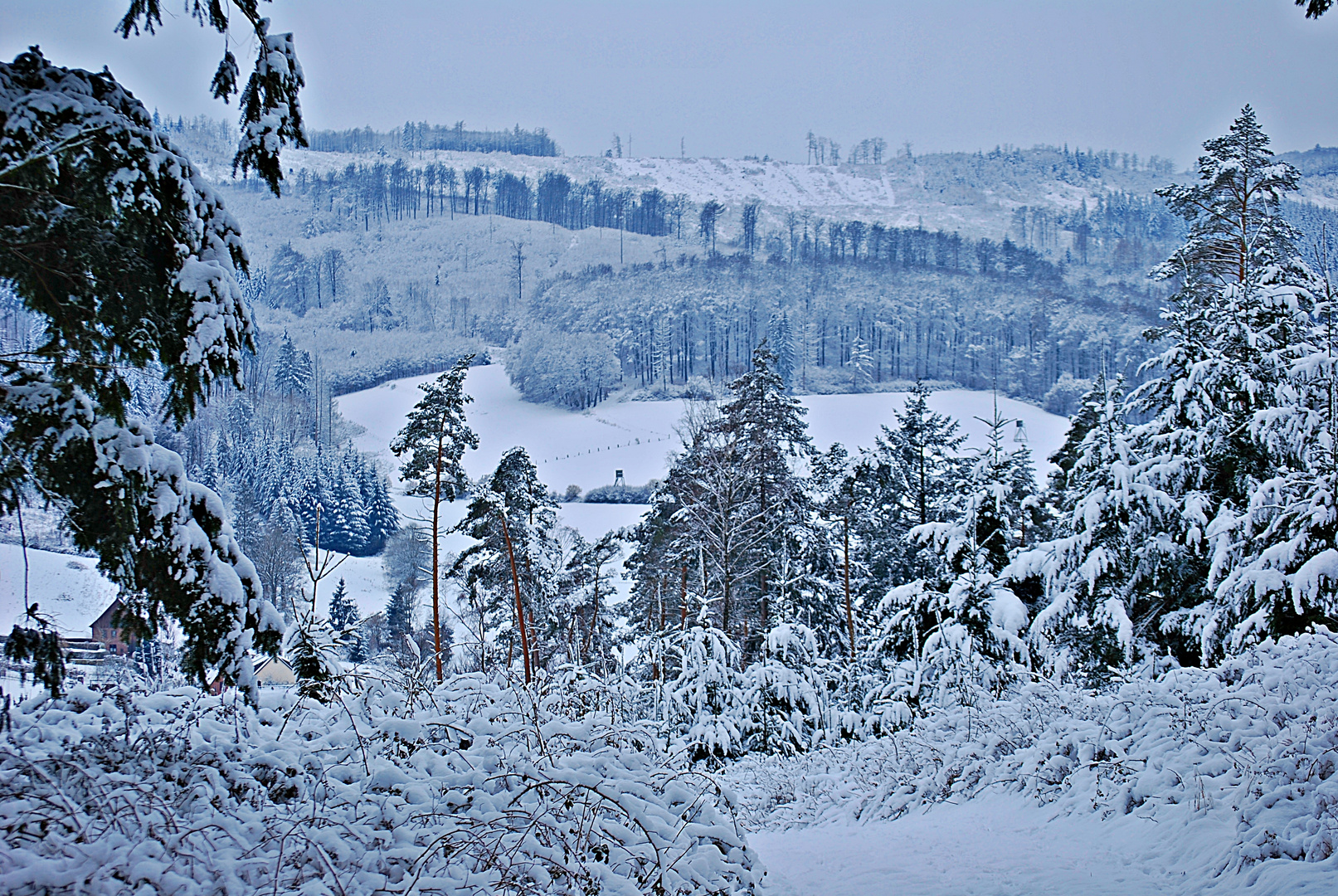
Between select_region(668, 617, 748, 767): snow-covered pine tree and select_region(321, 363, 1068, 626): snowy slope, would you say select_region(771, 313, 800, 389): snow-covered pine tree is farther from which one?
select_region(668, 617, 748, 767): snow-covered pine tree

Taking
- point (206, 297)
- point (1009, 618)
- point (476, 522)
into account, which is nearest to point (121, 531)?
point (206, 297)

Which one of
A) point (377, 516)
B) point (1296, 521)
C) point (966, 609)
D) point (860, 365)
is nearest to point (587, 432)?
point (377, 516)

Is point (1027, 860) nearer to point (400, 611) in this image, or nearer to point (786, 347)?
point (400, 611)

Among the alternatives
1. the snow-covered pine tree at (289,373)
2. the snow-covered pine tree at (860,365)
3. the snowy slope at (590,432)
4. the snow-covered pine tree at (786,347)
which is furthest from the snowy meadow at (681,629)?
the snow-covered pine tree at (860,365)

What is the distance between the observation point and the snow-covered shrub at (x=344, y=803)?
Result: 2.64 meters

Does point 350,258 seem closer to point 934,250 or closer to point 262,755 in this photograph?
point 934,250

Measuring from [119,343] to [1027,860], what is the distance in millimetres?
5896

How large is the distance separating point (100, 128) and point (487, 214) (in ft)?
575

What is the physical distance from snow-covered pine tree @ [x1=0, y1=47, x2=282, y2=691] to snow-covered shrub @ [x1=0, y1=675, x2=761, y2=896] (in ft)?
1.50

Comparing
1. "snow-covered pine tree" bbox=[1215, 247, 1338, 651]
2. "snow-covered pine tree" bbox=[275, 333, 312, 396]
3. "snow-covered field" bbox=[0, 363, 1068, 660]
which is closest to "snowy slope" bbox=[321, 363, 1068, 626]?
"snow-covered field" bbox=[0, 363, 1068, 660]

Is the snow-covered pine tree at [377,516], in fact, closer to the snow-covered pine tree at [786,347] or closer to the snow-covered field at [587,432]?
the snow-covered field at [587,432]

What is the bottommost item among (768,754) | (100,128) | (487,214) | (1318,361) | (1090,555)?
(768,754)

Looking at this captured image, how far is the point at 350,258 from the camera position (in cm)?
15575

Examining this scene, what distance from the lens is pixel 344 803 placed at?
11.3ft
